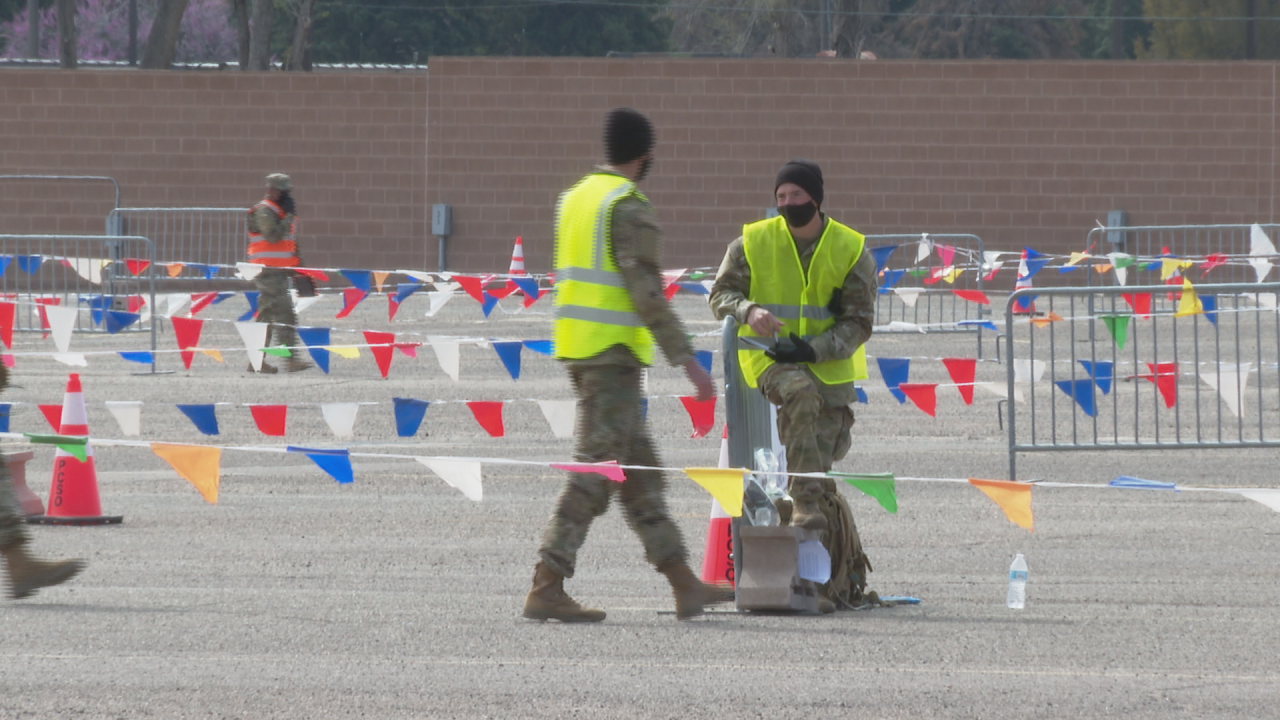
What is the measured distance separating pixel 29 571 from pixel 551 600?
1839 millimetres

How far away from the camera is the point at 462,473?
6.97 metres

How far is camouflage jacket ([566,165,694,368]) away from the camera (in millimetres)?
6176

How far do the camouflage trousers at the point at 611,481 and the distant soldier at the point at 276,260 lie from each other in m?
9.35


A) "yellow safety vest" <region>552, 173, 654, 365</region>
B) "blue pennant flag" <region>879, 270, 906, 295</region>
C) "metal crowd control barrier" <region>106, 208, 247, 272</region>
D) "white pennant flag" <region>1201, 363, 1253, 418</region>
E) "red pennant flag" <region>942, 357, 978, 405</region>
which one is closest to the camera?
"yellow safety vest" <region>552, 173, 654, 365</region>

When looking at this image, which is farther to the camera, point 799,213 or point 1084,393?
point 1084,393

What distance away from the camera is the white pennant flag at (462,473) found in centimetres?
693

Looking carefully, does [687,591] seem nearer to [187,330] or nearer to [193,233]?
[187,330]

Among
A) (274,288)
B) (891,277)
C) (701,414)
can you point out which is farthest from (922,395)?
(891,277)

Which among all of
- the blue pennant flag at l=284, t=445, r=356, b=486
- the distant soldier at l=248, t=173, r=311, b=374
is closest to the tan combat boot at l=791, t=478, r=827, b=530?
the blue pennant flag at l=284, t=445, r=356, b=486

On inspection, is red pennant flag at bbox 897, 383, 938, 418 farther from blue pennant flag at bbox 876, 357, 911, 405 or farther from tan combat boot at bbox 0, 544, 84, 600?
tan combat boot at bbox 0, 544, 84, 600

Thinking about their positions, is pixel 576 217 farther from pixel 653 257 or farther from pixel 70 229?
pixel 70 229

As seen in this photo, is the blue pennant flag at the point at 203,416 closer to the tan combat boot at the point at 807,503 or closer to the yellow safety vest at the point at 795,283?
the yellow safety vest at the point at 795,283

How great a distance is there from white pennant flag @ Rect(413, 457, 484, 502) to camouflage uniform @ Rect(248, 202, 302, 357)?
863 centimetres

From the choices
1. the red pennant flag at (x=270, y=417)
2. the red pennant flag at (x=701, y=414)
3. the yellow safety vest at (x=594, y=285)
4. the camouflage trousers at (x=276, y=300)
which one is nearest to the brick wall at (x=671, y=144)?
the camouflage trousers at (x=276, y=300)
